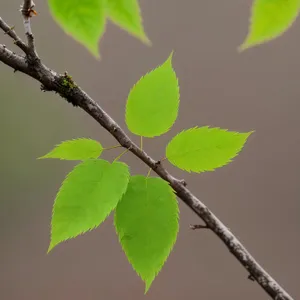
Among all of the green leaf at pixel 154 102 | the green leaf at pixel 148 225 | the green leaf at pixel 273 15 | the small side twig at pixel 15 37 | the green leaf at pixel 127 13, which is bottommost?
the green leaf at pixel 148 225

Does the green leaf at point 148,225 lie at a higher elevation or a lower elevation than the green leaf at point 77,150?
lower

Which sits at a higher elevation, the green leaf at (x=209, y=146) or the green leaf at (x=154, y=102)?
the green leaf at (x=154, y=102)
